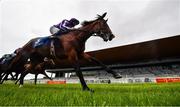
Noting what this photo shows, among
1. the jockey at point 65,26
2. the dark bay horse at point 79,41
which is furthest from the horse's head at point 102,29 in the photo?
the jockey at point 65,26

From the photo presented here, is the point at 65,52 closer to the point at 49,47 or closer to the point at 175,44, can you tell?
the point at 49,47

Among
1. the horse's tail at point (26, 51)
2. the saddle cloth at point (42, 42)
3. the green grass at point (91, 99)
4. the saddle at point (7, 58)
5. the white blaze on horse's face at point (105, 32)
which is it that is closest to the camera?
the green grass at point (91, 99)

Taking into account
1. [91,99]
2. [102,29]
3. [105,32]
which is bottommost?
[91,99]

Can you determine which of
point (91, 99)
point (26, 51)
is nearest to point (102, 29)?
point (26, 51)

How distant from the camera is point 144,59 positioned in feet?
124

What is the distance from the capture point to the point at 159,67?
3734 cm

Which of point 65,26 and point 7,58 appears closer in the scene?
point 65,26

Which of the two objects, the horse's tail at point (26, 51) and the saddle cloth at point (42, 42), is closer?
the saddle cloth at point (42, 42)

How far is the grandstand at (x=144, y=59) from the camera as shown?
3109cm

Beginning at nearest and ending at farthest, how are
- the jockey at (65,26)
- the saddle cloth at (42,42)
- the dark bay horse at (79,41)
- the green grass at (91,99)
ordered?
the green grass at (91,99), the dark bay horse at (79,41), the jockey at (65,26), the saddle cloth at (42,42)

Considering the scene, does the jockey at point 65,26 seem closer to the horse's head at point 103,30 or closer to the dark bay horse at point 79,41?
the dark bay horse at point 79,41

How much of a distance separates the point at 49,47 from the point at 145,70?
34028 millimetres

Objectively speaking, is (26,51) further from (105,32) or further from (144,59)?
(144,59)

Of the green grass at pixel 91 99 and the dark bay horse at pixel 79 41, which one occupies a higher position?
the dark bay horse at pixel 79 41
